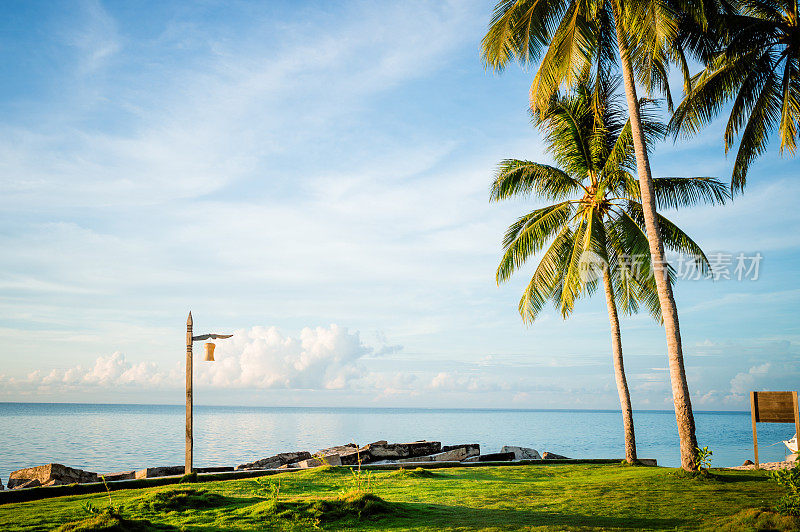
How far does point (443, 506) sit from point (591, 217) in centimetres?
954

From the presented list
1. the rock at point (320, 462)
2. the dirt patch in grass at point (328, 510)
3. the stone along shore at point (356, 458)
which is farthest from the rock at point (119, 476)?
the dirt patch in grass at point (328, 510)

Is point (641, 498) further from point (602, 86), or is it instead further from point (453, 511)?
point (602, 86)

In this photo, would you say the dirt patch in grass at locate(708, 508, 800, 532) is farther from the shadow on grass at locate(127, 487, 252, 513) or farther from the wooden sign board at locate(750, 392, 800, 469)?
the wooden sign board at locate(750, 392, 800, 469)

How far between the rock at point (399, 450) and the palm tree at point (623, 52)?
26.1 ft

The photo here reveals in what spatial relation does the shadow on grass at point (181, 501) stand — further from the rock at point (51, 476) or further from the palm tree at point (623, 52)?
the palm tree at point (623, 52)

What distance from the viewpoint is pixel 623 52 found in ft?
43.0

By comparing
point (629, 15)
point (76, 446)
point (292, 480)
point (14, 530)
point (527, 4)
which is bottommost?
point (76, 446)

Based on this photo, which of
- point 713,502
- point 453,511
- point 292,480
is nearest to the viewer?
point 453,511

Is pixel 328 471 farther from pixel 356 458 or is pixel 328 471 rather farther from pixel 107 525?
pixel 107 525

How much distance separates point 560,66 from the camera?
13.1 meters

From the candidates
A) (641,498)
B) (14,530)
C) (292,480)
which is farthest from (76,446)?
(641,498)

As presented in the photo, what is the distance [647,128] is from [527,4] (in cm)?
503

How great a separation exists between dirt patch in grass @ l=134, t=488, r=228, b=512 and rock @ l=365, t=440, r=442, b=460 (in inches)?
341

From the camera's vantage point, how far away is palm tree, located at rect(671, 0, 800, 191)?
13516 millimetres
